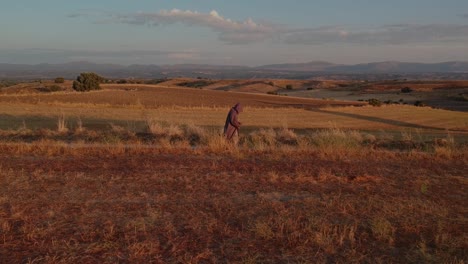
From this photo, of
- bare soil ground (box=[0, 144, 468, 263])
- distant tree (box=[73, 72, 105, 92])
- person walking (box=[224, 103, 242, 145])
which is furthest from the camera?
distant tree (box=[73, 72, 105, 92])

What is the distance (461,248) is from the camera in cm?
655

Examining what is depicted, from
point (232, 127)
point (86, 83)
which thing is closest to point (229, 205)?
point (232, 127)

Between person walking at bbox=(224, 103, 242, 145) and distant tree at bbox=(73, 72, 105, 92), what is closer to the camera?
person walking at bbox=(224, 103, 242, 145)

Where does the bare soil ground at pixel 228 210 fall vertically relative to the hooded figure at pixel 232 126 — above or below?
below

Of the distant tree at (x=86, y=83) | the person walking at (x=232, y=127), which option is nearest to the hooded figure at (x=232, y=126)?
the person walking at (x=232, y=127)

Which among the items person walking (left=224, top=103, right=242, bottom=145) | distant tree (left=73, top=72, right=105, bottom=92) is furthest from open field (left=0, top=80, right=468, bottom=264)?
distant tree (left=73, top=72, right=105, bottom=92)

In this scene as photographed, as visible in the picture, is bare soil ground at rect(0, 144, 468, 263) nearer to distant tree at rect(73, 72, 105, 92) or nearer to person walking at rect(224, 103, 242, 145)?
person walking at rect(224, 103, 242, 145)

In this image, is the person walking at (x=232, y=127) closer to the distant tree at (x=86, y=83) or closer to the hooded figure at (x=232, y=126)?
the hooded figure at (x=232, y=126)

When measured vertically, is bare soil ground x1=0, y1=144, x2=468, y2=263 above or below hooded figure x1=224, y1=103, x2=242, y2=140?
below

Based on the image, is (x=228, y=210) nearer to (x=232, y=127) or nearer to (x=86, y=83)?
(x=232, y=127)

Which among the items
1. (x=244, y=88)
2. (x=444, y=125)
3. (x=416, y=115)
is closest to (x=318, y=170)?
(x=444, y=125)

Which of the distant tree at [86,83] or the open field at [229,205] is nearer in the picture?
the open field at [229,205]

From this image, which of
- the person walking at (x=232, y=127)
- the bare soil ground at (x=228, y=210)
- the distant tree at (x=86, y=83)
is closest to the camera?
the bare soil ground at (x=228, y=210)

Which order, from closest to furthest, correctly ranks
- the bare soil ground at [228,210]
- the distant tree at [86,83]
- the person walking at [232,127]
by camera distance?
the bare soil ground at [228,210]
the person walking at [232,127]
the distant tree at [86,83]
